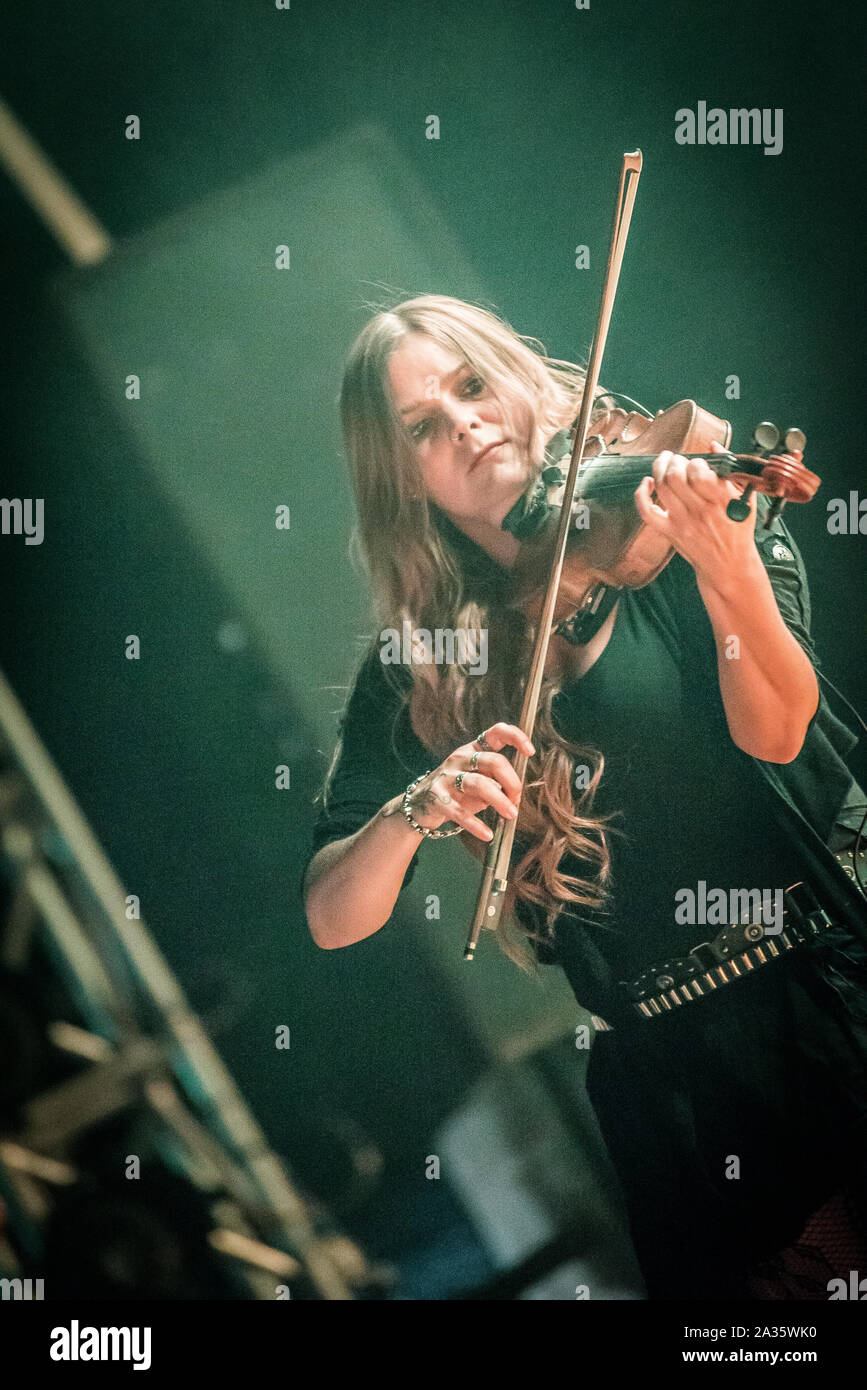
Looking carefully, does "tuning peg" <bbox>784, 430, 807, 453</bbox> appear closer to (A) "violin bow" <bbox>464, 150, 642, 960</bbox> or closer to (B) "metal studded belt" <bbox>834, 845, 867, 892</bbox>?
(A) "violin bow" <bbox>464, 150, 642, 960</bbox>

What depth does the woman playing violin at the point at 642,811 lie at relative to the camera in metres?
2.15

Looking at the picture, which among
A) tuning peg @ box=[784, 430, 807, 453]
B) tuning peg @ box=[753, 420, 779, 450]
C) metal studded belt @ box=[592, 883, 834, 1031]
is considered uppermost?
tuning peg @ box=[753, 420, 779, 450]

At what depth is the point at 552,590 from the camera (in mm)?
2049

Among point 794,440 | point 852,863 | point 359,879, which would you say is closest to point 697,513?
point 794,440

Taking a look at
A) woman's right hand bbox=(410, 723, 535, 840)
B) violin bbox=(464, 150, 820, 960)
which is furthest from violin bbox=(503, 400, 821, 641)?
woman's right hand bbox=(410, 723, 535, 840)

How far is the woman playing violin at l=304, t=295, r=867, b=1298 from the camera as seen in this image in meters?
2.15

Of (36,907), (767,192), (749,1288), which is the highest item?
(767,192)

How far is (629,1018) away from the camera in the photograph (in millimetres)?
2217

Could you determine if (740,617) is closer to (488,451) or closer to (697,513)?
(697,513)

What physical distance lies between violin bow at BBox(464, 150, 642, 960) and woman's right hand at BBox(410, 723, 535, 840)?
0.12 ft
